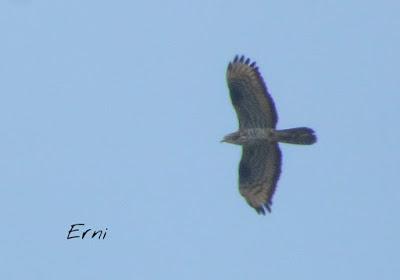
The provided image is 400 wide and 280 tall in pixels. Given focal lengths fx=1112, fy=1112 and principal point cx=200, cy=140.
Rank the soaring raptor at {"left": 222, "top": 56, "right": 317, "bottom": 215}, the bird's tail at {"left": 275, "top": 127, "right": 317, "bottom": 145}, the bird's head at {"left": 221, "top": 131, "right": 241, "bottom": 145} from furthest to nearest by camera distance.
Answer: the bird's head at {"left": 221, "top": 131, "right": 241, "bottom": 145} < the soaring raptor at {"left": 222, "top": 56, "right": 317, "bottom": 215} < the bird's tail at {"left": 275, "top": 127, "right": 317, "bottom": 145}

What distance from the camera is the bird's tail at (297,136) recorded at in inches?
775

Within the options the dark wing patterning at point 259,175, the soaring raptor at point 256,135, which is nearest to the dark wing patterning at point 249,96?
the soaring raptor at point 256,135

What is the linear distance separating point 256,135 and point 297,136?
0.94 meters

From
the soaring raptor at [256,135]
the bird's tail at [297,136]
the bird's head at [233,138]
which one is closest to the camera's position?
the bird's tail at [297,136]

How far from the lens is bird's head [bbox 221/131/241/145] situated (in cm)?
2086

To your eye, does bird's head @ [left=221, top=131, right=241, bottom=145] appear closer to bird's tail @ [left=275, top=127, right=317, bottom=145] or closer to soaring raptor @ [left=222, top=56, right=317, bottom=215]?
soaring raptor @ [left=222, top=56, right=317, bottom=215]

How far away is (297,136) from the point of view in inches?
781

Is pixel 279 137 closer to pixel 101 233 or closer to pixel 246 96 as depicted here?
pixel 246 96

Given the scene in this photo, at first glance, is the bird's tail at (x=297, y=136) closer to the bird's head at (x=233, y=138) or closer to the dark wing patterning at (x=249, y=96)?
the dark wing patterning at (x=249, y=96)


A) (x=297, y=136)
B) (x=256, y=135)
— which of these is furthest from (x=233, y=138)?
(x=297, y=136)

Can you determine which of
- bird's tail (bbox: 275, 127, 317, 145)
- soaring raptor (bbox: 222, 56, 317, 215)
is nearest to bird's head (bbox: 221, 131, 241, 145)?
soaring raptor (bbox: 222, 56, 317, 215)

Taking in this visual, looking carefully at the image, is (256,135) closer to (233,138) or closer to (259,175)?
(233,138)

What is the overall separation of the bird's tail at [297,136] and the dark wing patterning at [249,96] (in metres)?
0.25

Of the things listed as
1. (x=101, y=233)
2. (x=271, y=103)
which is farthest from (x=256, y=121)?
(x=101, y=233)
